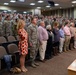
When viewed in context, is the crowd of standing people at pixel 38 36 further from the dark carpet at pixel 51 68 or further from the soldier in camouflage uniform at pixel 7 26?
the dark carpet at pixel 51 68

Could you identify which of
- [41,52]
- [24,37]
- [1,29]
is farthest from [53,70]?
[1,29]

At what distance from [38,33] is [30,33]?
0.49 m

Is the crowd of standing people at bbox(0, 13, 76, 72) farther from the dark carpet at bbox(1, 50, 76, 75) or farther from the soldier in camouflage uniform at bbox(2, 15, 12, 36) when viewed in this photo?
the dark carpet at bbox(1, 50, 76, 75)

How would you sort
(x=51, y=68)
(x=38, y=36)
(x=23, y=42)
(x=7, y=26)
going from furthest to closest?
1. (x=7, y=26)
2. (x=38, y=36)
3. (x=51, y=68)
4. (x=23, y=42)

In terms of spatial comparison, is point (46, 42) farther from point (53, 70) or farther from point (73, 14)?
point (73, 14)

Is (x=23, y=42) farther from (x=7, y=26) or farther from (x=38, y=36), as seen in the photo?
(x=7, y=26)

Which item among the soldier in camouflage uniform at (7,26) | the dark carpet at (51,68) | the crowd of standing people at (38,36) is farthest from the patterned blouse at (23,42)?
the soldier in camouflage uniform at (7,26)

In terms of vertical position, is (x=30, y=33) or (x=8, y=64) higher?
(x=30, y=33)

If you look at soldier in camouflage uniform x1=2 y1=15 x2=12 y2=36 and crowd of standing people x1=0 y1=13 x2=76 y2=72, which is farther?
soldier in camouflage uniform x1=2 y1=15 x2=12 y2=36

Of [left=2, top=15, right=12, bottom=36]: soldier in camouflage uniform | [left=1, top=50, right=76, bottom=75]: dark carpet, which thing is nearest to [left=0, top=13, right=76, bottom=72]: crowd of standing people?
[left=2, top=15, right=12, bottom=36]: soldier in camouflage uniform

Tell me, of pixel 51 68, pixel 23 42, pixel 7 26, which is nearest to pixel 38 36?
pixel 23 42

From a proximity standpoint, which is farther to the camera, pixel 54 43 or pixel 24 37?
pixel 54 43

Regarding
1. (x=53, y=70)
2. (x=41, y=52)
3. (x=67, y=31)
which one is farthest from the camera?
(x=67, y=31)

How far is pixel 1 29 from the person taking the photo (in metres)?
5.32
